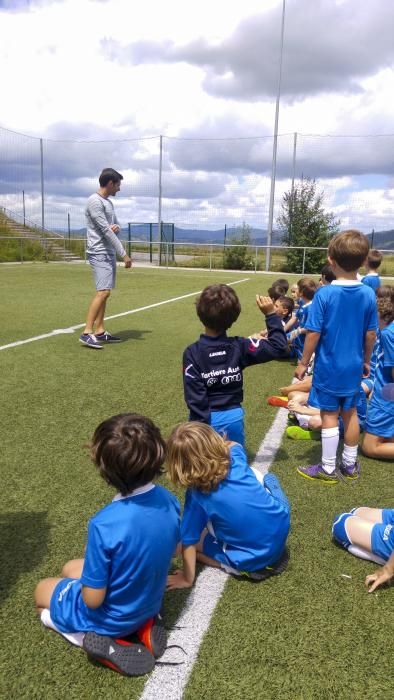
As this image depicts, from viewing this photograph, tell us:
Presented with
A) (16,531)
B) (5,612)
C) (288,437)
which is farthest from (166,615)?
(288,437)

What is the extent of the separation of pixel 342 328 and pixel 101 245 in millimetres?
4766

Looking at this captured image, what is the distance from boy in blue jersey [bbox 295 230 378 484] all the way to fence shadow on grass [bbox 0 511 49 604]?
5.82 ft

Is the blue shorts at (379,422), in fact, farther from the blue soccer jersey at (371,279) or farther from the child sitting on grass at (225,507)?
the blue soccer jersey at (371,279)

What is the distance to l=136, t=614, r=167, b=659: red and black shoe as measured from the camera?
2.05 m

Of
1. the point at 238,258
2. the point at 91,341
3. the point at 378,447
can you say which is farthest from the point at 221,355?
the point at 238,258

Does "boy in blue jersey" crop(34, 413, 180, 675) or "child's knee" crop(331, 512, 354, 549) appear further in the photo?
"child's knee" crop(331, 512, 354, 549)

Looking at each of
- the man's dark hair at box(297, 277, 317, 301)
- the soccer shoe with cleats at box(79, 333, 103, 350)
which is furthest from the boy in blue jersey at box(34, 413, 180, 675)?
the soccer shoe with cleats at box(79, 333, 103, 350)

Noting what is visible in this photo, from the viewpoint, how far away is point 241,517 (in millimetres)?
A: 2416

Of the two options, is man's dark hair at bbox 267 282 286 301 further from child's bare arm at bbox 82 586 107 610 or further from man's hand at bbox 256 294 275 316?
child's bare arm at bbox 82 586 107 610

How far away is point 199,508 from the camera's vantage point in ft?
7.92

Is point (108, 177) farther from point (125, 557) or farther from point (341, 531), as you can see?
point (125, 557)

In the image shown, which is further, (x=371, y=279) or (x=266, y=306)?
(x=371, y=279)

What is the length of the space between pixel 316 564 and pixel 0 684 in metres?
1.51

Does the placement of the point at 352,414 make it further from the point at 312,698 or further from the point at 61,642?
the point at 61,642
